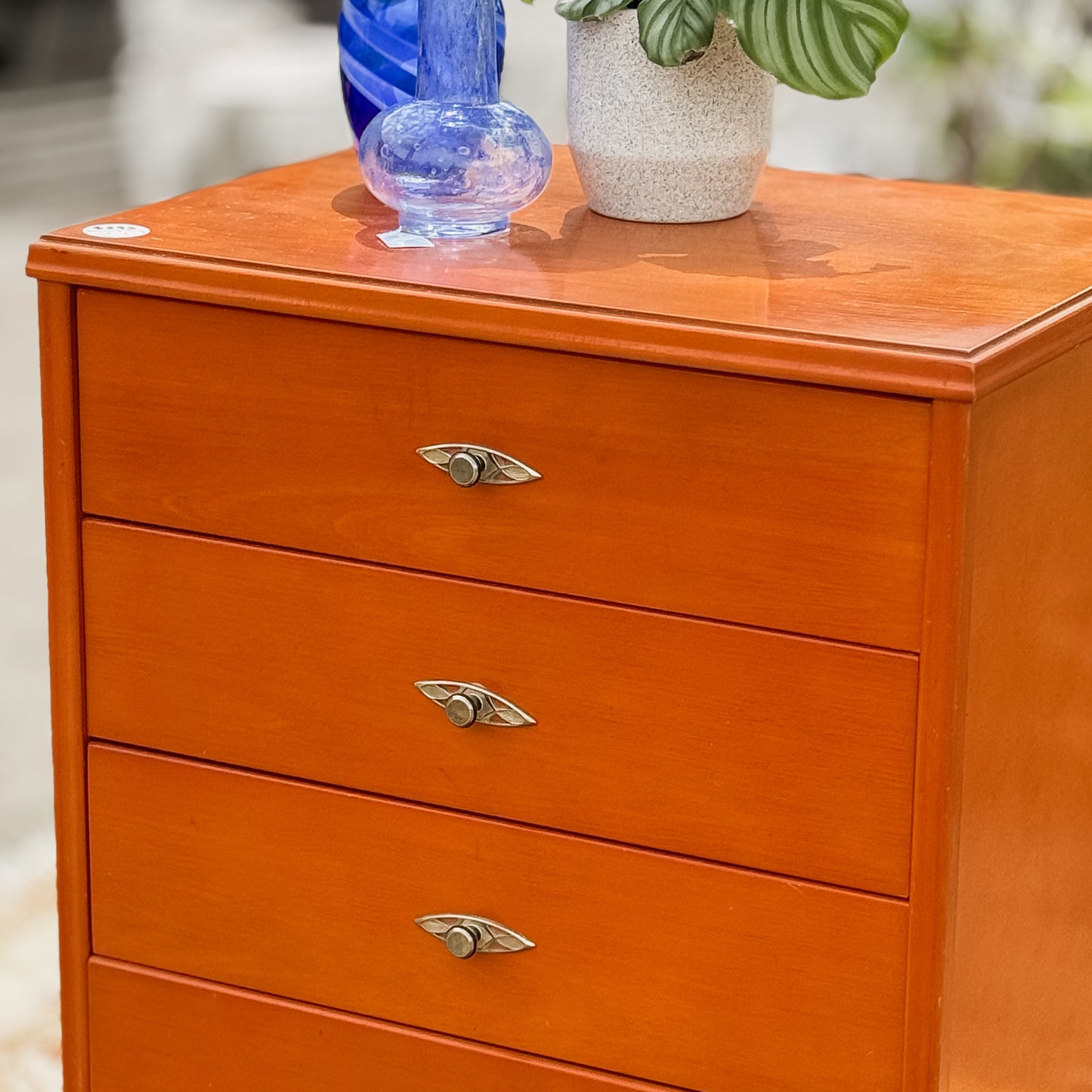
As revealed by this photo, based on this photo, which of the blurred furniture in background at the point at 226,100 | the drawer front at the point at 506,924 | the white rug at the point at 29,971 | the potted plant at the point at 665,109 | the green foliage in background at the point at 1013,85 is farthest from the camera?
the blurred furniture in background at the point at 226,100

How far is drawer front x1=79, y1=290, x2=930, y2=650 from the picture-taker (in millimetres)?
1003

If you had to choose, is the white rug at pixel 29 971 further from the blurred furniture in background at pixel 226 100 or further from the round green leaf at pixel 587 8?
the blurred furniture in background at pixel 226 100

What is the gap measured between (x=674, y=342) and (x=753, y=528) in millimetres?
112

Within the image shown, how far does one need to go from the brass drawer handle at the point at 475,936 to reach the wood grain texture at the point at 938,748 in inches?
9.7

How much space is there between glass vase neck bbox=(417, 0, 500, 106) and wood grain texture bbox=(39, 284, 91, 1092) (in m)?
0.27

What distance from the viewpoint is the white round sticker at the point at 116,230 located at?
1.19 m

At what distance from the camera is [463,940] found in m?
1.16

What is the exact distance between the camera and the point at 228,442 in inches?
45.9

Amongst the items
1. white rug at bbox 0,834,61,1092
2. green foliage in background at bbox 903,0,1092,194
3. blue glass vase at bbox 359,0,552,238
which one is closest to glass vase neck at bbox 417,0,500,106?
blue glass vase at bbox 359,0,552,238

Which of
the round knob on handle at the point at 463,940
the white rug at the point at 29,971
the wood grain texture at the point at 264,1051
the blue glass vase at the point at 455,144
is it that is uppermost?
the blue glass vase at the point at 455,144

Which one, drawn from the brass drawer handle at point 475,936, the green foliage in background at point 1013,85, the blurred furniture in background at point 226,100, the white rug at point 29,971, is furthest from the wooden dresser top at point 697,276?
the blurred furniture in background at point 226,100

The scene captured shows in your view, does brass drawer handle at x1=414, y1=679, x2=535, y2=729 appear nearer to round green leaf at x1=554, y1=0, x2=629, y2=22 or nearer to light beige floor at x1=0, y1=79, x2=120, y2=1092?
round green leaf at x1=554, y1=0, x2=629, y2=22

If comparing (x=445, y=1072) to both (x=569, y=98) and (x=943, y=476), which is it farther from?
(x=569, y=98)

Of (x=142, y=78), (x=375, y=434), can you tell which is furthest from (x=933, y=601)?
(x=142, y=78)
